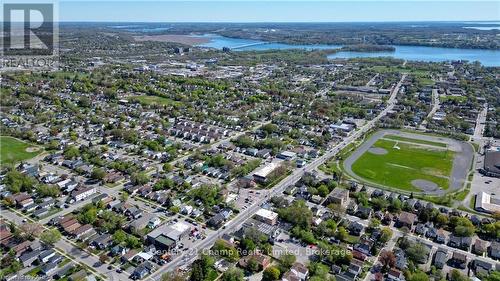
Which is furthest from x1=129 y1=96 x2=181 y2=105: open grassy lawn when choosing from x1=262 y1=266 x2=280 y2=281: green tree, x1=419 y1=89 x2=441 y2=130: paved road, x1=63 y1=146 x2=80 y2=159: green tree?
x1=262 y1=266 x2=280 y2=281: green tree

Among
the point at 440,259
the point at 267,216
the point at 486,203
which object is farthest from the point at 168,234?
the point at 486,203

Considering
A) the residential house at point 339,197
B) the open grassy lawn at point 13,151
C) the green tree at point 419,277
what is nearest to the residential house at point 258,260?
the green tree at point 419,277

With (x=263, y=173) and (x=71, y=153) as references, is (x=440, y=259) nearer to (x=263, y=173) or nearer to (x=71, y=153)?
(x=263, y=173)

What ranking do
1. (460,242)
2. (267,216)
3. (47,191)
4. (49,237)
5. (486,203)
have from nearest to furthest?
(49,237), (460,242), (267,216), (486,203), (47,191)

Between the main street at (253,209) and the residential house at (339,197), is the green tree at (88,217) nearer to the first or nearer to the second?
the main street at (253,209)

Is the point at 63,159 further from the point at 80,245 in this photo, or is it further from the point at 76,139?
the point at 80,245

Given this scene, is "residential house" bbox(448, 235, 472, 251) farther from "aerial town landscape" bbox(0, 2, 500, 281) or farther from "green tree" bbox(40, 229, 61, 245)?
"green tree" bbox(40, 229, 61, 245)

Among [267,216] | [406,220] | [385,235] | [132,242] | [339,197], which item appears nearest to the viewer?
[132,242]
